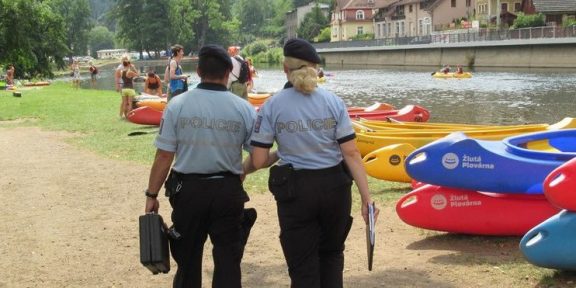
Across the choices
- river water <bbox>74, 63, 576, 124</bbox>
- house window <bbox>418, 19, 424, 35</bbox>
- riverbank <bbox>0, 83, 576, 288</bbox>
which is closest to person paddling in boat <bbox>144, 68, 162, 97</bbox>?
riverbank <bbox>0, 83, 576, 288</bbox>

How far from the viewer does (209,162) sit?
4.63 meters

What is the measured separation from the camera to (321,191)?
14.6 ft

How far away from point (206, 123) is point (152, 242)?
80 centimetres

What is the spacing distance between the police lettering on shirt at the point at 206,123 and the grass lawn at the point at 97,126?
14.1 ft

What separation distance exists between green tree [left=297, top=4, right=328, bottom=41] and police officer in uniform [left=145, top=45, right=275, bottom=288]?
11311cm

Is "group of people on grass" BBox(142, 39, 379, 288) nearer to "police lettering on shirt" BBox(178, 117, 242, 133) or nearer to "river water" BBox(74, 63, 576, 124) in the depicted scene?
"police lettering on shirt" BBox(178, 117, 242, 133)

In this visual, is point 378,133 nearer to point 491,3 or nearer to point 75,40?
point 491,3

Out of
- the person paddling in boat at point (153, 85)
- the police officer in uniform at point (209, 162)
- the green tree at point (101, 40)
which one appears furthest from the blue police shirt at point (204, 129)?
the green tree at point (101, 40)

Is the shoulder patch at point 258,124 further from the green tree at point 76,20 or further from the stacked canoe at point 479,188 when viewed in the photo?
the green tree at point 76,20

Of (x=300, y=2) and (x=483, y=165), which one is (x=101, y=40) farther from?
(x=483, y=165)

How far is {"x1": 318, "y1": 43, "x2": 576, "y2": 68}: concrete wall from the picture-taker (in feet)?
158

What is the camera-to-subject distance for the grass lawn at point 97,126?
9.75 meters

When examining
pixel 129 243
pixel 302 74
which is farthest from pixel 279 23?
pixel 302 74

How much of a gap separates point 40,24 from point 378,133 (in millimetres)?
38638
